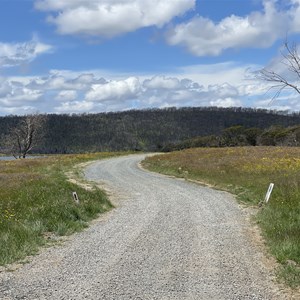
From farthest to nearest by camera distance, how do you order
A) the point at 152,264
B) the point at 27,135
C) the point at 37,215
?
the point at 27,135 < the point at 37,215 < the point at 152,264

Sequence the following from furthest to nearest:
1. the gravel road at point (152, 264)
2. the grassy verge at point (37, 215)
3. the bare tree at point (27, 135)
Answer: the bare tree at point (27, 135)
the grassy verge at point (37, 215)
the gravel road at point (152, 264)

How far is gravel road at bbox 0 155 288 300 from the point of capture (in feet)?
21.5

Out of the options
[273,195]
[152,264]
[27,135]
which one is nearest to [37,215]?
[152,264]

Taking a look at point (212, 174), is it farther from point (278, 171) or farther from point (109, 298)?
point (109, 298)

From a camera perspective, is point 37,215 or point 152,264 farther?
point 37,215

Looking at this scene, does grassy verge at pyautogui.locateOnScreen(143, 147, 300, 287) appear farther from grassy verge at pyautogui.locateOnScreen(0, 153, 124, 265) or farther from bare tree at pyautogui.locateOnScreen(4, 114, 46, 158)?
bare tree at pyautogui.locateOnScreen(4, 114, 46, 158)

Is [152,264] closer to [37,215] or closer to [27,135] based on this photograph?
[37,215]

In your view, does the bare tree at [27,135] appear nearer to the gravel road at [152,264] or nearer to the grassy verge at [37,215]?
the grassy verge at [37,215]

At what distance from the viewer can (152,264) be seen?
26.7 ft

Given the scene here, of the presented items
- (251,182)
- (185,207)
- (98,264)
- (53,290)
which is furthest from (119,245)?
(251,182)

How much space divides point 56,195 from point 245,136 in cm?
8778

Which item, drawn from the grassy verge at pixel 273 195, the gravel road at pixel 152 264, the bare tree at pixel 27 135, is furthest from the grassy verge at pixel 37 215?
the bare tree at pixel 27 135

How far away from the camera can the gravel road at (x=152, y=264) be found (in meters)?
6.57

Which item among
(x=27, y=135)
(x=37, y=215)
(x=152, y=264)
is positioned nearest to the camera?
(x=152, y=264)
